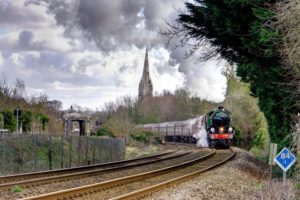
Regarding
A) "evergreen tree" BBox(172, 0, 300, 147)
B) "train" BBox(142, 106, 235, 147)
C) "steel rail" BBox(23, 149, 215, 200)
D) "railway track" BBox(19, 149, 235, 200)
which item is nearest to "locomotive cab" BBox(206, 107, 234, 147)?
"train" BBox(142, 106, 235, 147)

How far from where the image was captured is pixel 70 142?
92.6 feet

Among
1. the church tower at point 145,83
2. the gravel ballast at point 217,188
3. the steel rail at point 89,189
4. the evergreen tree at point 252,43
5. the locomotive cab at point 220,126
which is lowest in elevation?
the gravel ballast at point 217,188

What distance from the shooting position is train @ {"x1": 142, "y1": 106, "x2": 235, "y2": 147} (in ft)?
140

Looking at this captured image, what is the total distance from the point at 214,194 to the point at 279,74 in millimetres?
6475

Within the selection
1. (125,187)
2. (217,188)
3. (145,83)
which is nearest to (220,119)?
(217,188)

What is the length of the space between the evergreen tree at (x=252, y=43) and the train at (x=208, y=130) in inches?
728

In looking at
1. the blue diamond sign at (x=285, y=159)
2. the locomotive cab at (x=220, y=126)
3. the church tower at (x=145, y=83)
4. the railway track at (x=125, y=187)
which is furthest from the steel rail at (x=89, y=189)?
the church tower at (x=145, y=83)

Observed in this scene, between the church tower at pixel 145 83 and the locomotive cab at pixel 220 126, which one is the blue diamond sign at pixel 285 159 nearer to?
the locomotive cab at pixel 220 126

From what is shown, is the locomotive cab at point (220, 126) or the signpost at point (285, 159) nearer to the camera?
the signpost at point (285, 159)

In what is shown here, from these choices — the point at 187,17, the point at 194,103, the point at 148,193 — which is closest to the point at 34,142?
the point at 187,17

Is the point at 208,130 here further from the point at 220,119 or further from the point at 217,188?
the point at 217,188

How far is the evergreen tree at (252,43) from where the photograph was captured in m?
18.9

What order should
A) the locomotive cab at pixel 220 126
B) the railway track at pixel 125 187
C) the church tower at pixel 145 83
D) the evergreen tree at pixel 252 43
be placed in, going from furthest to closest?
the church tower at pixel 145 83
the locomotive cab at pixel 220 126
the evergreen tree at pixel 252 43
the railway track at pixel 125 187

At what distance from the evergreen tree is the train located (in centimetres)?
1850
